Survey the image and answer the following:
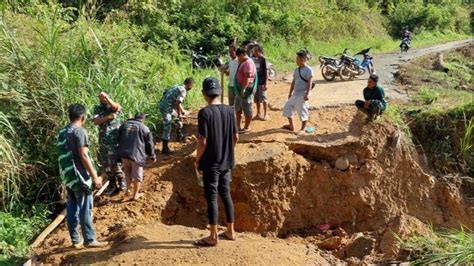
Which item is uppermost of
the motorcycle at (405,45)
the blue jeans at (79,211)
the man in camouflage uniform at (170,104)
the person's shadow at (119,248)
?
the motorcycle at (405,45)

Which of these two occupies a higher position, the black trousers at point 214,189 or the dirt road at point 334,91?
the dirt road at point 334,91

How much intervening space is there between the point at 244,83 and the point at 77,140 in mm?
2981

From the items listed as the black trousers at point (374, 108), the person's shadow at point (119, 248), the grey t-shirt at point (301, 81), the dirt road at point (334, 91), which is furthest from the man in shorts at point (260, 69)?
the person's shadow at point (119, 248)

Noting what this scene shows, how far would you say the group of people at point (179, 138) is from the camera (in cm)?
481

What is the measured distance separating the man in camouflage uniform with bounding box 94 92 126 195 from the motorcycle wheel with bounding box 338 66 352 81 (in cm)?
749

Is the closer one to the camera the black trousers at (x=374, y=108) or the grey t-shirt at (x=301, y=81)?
the grey t-shirt at (x=301, y=81)

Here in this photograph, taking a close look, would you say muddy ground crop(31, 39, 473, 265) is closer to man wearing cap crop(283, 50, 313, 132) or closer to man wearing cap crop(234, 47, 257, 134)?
man wearing cap crop(283, 50, 313, 132)

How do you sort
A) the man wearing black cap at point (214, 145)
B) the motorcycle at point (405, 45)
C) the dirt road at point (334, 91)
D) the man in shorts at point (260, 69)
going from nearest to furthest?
the man wearing black cap at point (214, 145) < the man in shorts at point (260, 69) < the dirt road at point (334, 91) < the motorcycle at point (405, 45)

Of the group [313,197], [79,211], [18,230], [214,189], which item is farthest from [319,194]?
[18,230]

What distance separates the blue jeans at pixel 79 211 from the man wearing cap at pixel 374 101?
475 cm

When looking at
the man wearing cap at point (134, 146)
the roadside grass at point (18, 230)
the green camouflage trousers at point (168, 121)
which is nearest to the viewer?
the roadside grass at point (18, 230)

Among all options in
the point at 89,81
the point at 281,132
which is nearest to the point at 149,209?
the point at 89,81

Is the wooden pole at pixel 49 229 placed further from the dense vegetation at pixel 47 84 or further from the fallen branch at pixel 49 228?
the dense vegetation at pixel 47 84

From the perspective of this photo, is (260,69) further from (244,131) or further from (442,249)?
(442,249)
